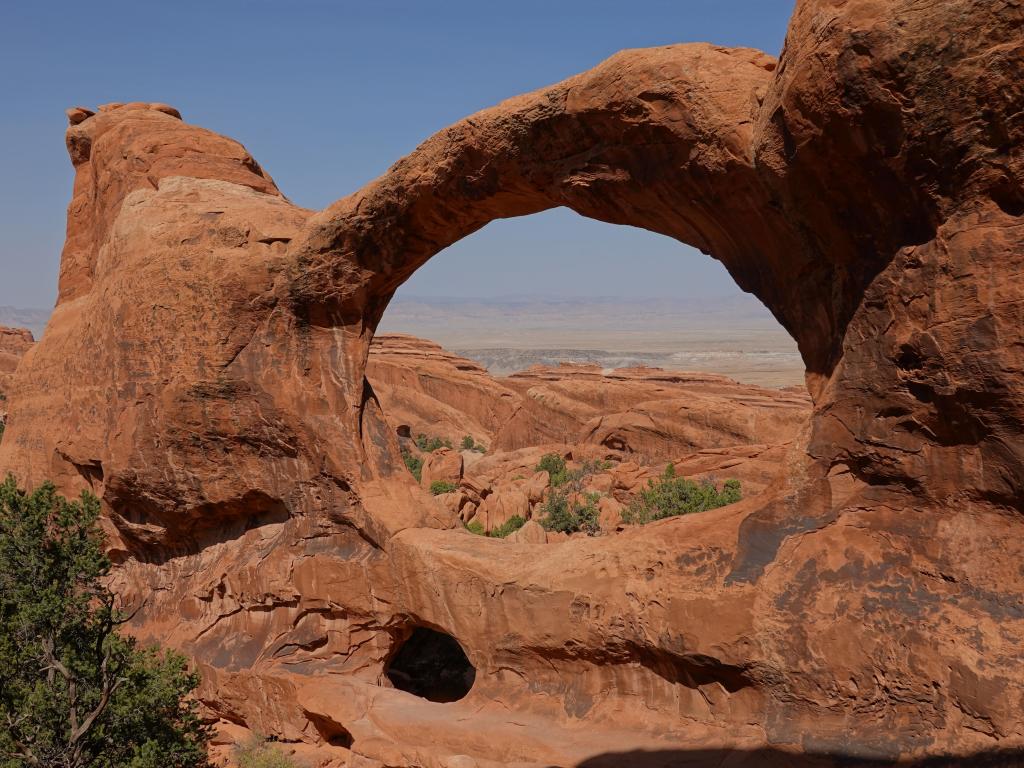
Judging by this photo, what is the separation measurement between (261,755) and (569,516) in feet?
35.6

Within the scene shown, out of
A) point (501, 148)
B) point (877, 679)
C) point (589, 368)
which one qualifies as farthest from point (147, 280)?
point (589, 368)

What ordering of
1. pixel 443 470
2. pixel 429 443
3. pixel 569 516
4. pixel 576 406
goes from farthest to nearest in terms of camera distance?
pixel 429 443 < pixel 576 406 < pixel 443 470 < pixel 569 516

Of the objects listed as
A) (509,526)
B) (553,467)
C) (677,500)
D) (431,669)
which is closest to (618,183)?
(431,669)

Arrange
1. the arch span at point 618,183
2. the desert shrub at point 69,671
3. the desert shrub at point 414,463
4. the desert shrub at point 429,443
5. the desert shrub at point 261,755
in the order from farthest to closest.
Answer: the desert shrub at point 429,443
the desert shrub at point 414,463
the desert shrub at point 261,755
the desert shrub at point 69,671
the arch span at point 618,183

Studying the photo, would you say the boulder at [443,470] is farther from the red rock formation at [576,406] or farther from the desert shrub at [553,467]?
the red rock formation at [576,406]

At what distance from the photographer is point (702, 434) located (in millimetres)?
27391

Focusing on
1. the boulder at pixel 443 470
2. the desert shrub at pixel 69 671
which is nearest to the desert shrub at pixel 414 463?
the boulder at pixel 443 470

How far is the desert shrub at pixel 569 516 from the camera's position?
18.9 metres

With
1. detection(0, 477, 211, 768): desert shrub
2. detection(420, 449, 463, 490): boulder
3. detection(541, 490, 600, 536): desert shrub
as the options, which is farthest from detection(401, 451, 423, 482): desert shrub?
detection(0, 477, 211, 768): desert shrub

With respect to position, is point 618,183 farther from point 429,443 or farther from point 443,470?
point 429,443

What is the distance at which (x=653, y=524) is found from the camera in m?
8.07

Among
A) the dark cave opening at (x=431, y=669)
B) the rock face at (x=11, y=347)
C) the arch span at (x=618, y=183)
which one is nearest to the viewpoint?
the arch span at (x=618, y=183)

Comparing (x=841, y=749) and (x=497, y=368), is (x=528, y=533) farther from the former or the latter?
(x=497, y=368)

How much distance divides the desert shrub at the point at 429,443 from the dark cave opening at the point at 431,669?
75.6 feet
